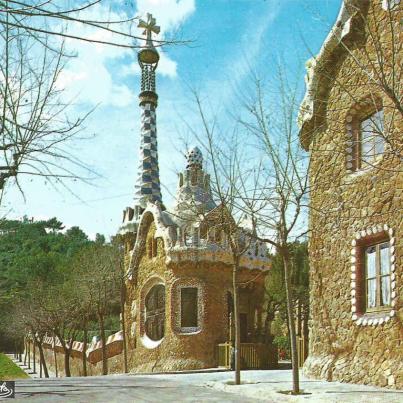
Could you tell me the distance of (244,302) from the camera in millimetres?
21547

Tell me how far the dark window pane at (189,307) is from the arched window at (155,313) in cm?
→ 197

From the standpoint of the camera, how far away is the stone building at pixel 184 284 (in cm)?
1969

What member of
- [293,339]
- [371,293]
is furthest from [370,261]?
[293,339]

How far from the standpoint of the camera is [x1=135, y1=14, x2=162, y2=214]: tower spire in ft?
81.5

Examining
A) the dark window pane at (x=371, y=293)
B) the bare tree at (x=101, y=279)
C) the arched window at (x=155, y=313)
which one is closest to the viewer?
the dark window pane at (x=371, y=293)

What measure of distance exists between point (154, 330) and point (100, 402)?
48.7 feet

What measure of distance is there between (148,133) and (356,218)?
1603cm

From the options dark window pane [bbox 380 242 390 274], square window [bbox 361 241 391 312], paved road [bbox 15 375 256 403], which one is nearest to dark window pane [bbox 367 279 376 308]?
square window [bbox 361 241 391 312]

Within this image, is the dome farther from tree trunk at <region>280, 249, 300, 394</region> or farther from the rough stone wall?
tree trunk at <region>280, 249, 300, 394</region>

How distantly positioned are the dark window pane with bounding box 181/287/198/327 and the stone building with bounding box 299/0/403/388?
854cm

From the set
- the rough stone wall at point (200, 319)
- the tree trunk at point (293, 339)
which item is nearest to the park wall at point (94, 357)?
the rough stone wall at point (200, 319)

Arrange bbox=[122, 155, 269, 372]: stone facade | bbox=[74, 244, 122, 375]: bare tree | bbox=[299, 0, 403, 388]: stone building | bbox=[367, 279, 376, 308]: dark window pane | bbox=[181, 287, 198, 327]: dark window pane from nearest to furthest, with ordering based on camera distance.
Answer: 1. bbox=[299, 0, 403, 388]: stone building
2. bbox=[367, 279, 376, 308]: dark window pane
3. bbox=[122, 155, 269, 372]: stone facade
4. bbox=[181, 287, 198, 327]: dark window pane
5. bbox=[74, 244, 122, 375]: bare tree

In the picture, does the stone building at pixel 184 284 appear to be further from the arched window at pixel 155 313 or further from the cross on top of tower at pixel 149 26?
the cross on top of tower at pixel 149 26

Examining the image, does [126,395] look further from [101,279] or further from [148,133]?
[148,133]
